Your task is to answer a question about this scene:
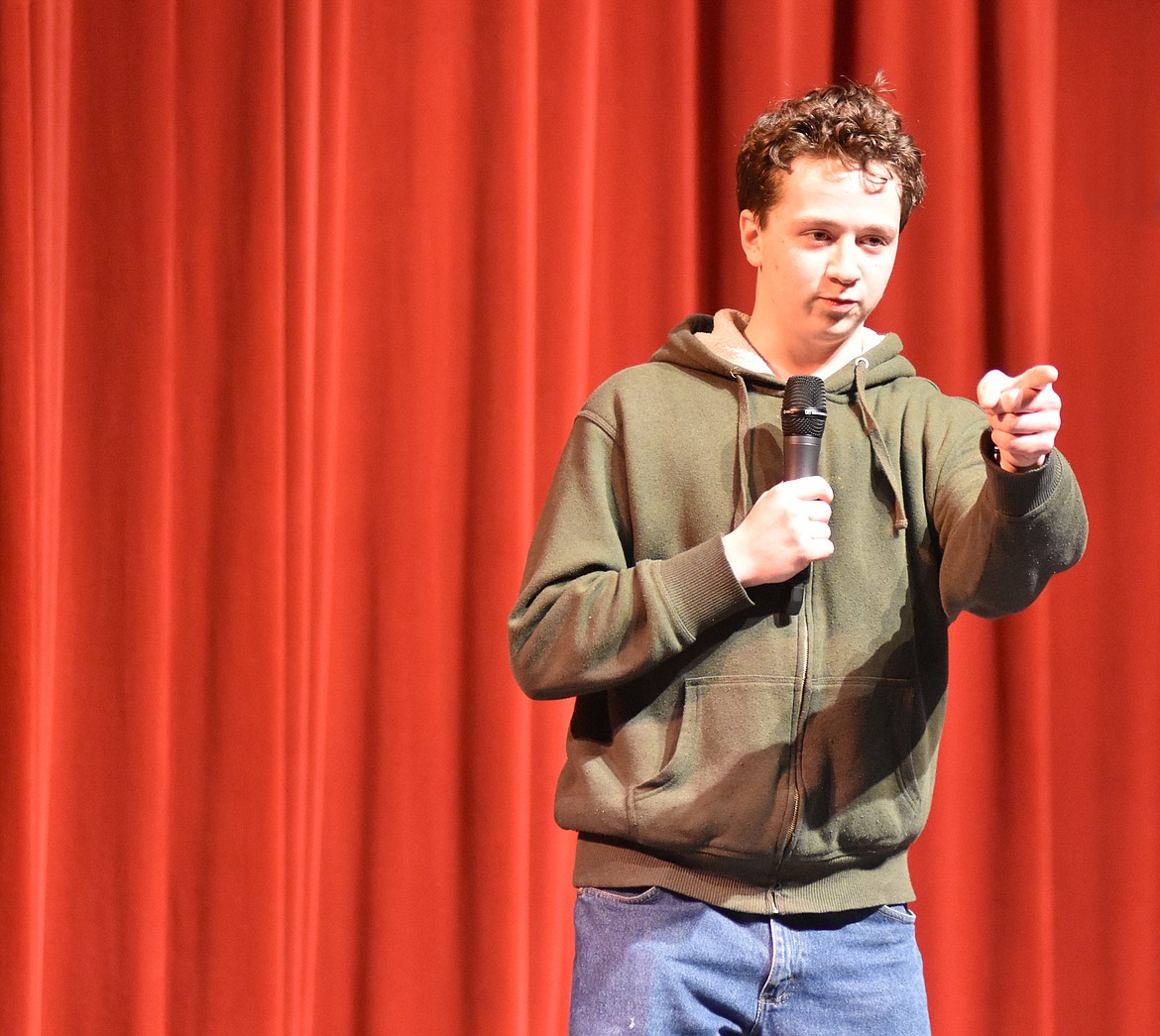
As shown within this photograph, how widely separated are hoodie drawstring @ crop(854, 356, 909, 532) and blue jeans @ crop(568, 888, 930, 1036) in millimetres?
A: 366

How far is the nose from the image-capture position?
1.18 meters

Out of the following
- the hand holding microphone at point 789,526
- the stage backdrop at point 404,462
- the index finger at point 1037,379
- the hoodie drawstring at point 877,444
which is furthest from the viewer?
the stage backdrop at point 404,462

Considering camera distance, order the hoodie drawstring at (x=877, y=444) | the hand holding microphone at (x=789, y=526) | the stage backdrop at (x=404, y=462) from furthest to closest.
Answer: the stage backdrop at (x=404, y=462)
the hoodie drawstring at (x=877, y=444)
the hand holding microphone at (x=789, y=526)

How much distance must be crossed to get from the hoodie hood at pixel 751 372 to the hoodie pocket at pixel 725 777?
16cm

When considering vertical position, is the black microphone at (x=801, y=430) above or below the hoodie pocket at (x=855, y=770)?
above

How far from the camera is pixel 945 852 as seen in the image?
2.21 meters

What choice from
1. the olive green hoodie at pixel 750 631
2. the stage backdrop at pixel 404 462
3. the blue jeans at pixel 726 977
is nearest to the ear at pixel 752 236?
the olive green hoodie at pixel 750 631

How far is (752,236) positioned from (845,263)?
0.14 m

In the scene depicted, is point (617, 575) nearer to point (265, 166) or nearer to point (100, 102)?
point (265, 166)

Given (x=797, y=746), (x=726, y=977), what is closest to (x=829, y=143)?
(x=797, y=746)

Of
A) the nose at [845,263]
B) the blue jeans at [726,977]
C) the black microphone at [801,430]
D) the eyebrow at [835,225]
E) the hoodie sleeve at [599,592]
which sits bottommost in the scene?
the blue jeans at [726,977]

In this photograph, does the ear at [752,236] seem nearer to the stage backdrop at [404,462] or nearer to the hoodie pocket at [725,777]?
the hoodie pocket at [725,777]

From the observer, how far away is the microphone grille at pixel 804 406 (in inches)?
44.0

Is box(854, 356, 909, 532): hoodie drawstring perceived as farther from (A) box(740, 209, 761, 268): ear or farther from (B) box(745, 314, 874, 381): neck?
(A) box(740, 209, 761, 268): ear
